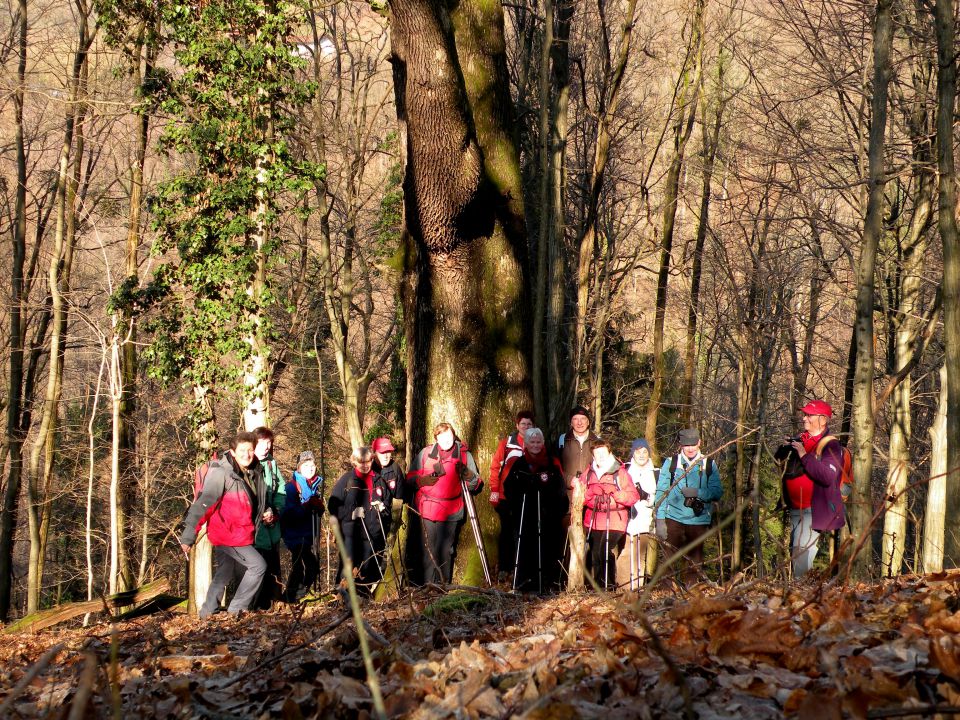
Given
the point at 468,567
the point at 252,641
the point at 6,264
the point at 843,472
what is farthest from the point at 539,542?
the point at 6,264

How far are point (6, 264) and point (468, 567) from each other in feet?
80.4

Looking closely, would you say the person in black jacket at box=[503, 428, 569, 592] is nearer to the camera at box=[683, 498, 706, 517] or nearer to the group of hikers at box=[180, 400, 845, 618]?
the group of hikers at box=[180, 400, 845, 618]

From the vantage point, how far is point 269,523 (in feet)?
31.6

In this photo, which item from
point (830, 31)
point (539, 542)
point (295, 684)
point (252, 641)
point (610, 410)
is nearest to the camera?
point (295, 684)

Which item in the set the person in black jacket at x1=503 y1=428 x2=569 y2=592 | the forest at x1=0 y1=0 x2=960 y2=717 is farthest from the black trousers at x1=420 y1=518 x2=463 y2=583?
the person in black jacket at x1=503 y1=428 x2=569 y2=592

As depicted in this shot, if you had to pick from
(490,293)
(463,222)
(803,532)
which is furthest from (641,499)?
(463,222)

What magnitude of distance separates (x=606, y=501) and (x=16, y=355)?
67.7 feet

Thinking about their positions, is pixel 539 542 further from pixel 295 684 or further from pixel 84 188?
pixel 84 188

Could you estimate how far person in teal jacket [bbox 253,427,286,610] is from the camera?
9.90 metres

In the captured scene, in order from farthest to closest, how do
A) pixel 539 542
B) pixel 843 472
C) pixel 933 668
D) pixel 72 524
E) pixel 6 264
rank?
pixel 72 524, pixel 6 264, pixel 539 542, pixel 843 472, pixel 933 668

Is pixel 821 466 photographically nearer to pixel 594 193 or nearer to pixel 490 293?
pixel 490 293

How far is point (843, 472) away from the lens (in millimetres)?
8602

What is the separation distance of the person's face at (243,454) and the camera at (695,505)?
412cm

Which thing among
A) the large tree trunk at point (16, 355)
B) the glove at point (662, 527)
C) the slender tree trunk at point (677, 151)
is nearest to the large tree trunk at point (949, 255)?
the glove at point (662, 527)
